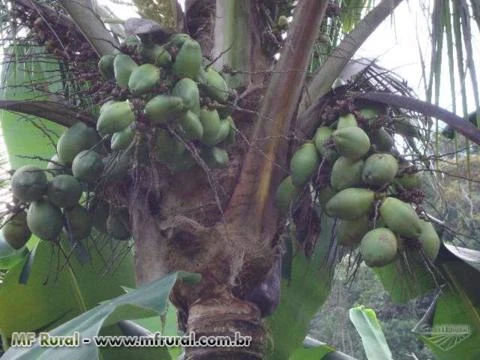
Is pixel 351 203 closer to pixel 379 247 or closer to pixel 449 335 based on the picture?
pixel 379 247

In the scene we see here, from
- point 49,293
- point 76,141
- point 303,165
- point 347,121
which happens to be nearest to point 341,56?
point 347,121

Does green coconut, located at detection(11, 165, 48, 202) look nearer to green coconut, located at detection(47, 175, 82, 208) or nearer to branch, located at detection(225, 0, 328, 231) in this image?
green coconut, located at detection(47, 175, 82, 208)

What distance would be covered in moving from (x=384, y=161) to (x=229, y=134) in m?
0.36

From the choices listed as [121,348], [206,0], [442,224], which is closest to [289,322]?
[121,348]

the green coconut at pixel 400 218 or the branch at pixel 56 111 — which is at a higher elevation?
the branch at pixel 56 111

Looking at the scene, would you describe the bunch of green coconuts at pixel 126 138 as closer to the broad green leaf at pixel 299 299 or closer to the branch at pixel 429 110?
the branch at pixel 429 110

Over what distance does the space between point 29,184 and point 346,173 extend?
717mm

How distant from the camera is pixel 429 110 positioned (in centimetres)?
168

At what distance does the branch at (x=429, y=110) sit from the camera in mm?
1627

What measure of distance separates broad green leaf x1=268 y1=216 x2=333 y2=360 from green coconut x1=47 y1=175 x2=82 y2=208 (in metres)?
0.83

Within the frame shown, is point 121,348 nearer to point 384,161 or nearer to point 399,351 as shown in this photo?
point 384,161

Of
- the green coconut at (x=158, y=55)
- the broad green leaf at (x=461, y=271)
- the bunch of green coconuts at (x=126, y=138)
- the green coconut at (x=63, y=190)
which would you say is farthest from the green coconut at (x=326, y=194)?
the broad green leaf at (x=461, y=271)

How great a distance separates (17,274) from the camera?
93.3 inches

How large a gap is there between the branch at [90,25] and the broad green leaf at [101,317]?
62cm
